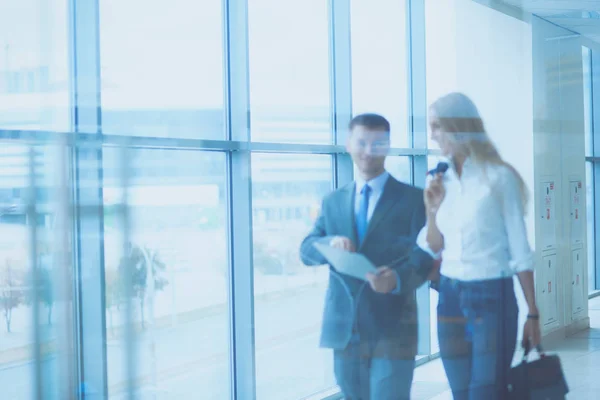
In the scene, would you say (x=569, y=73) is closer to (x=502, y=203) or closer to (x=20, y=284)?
(x=502, y=203)

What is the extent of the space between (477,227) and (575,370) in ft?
5.26

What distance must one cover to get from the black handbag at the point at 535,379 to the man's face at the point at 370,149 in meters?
1.18

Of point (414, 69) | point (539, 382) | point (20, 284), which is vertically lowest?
point (539, 382)

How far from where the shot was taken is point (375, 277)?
3.68 metres

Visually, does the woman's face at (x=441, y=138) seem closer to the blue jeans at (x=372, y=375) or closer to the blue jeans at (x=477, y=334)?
the blue jeans at (x=477, y=334)

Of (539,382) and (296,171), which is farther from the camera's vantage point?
(296,171)

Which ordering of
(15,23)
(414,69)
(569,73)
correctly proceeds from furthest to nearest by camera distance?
(569,73) → (414,69) → (15,23)

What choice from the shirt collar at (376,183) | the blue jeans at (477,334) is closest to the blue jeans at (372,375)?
the blue jeans at (477,334)

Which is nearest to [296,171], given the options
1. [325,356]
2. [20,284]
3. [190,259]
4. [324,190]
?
[324,190]

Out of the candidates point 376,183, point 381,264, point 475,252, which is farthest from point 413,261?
point 376,183

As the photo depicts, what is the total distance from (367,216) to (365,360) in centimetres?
72

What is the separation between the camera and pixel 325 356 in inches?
154

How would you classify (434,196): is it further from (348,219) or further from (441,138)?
(348,219)

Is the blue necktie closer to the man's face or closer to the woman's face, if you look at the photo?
the man's face
